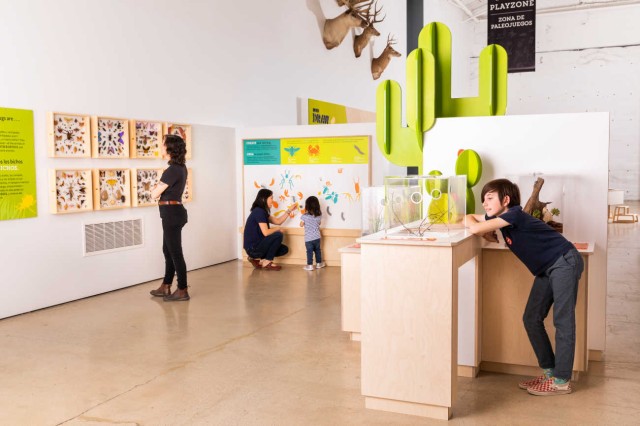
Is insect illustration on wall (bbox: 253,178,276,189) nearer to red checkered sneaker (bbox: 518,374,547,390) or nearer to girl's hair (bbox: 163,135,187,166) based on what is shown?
girl's hair (bbox: 163,135,187,166)

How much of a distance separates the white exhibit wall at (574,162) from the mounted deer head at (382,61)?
997cm

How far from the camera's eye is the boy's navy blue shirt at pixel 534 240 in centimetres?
367

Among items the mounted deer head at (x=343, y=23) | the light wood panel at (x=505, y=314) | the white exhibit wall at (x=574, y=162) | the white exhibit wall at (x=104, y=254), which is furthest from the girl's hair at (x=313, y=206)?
the mounted deer head at (x=343, y=23)

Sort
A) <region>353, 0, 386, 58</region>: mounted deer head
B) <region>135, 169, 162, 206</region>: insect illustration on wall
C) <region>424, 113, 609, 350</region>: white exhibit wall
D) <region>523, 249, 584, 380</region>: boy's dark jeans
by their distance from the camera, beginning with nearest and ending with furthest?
<region>523, 249, 584, 380</region>: boy's dark jeans < <region>424, 113, 609, 350</region>: white exhibit wall < <region>135, 169, 162, 206</region>: insect illustration on wall < <region>353, 0, 386, 58</region>: mounted deer head

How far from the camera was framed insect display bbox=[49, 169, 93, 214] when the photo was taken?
6289 mm

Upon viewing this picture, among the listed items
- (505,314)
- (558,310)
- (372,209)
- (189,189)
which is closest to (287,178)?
(189,189)

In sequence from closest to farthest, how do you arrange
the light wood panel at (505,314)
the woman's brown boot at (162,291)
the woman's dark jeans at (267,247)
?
the light wood panel at (505,314), the woman's brown boot at (162,291), the woman's dark jeans at (267,247)

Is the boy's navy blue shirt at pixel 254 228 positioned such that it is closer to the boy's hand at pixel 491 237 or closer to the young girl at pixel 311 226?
the young girl at pixel 311 226

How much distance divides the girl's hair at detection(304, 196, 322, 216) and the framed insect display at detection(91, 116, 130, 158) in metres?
2.40

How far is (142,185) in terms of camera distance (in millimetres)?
7445

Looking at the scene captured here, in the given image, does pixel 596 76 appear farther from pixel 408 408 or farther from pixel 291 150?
pixel 408 408

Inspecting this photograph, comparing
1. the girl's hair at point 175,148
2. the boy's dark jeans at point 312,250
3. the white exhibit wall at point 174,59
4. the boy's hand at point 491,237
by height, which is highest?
the white exhibit wall at point 174,59

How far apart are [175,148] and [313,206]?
8.12 ft

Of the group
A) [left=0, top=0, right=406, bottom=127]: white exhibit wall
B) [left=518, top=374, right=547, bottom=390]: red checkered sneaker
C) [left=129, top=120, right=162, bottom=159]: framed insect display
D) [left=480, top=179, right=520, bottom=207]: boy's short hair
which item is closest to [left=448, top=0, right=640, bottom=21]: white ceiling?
[left=0, top=0, right=406, bottom=127]: white exhibit wall
